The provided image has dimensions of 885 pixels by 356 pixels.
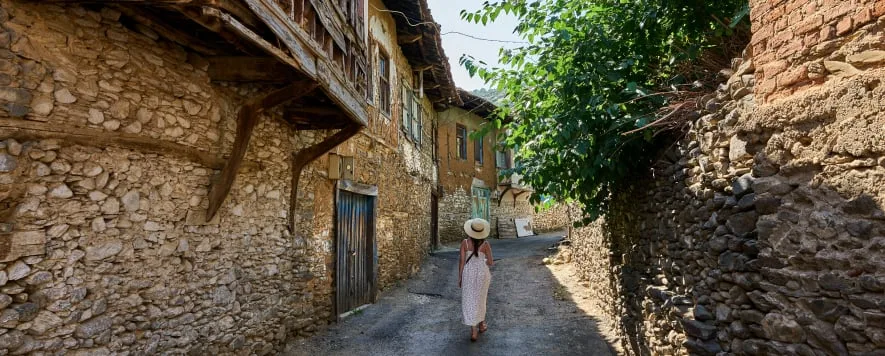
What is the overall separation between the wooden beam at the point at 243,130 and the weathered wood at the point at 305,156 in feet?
3.84

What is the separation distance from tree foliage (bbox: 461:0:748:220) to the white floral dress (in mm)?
1106

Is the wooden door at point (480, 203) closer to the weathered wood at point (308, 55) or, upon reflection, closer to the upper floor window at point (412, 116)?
the upper floor window at point (412, 116)

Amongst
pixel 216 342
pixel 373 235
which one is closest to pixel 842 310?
pixel 216 342

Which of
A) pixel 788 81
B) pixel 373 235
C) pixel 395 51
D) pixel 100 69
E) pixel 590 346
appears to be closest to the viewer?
pixel 788 81

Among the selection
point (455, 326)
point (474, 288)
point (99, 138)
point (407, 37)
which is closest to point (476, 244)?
point (474, 288)

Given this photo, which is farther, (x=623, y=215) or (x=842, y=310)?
(x=623, y=215)

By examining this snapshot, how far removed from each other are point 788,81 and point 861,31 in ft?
1.31

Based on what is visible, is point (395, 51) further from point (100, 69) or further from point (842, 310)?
point (842, 310)

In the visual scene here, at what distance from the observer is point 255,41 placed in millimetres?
3281

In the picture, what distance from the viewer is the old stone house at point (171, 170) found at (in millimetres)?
2832

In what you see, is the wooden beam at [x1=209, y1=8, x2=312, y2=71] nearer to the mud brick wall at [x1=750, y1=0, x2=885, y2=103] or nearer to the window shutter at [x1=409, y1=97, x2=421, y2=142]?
the mud brick wall at [x1=750, y1=0, x2=885, y2=103]

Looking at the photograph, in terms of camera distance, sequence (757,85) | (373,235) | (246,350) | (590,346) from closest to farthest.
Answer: (757,85) < (246,350) < (590,346) < (373,235)

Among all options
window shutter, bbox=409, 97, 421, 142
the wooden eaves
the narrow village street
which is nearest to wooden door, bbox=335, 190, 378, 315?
the narrow village street

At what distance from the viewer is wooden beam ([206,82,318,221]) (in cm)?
405
